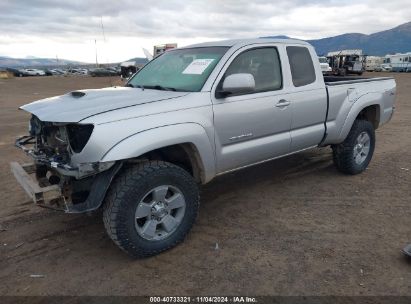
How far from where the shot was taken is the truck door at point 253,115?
153 inches

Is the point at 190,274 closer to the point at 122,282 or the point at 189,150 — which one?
the point at 122,282

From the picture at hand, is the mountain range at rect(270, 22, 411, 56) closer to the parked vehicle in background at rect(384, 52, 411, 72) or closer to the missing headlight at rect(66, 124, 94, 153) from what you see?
the parked vehicle in background at rect(384, 52, 411, 72)

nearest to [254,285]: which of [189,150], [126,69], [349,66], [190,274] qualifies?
[190,274]

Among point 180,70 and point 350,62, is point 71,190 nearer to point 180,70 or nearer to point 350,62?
point 180,70

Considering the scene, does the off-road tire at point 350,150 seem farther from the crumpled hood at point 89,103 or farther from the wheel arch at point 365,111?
the crumpled hood at point 89,103

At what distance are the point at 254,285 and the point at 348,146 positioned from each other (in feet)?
10.1

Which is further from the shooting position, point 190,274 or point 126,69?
point 126,69

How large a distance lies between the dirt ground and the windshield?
1.48 meters

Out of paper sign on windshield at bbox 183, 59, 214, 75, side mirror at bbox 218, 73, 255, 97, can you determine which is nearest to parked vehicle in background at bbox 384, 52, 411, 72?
paper sign on windshield at bbox 183, 59, 214, 75

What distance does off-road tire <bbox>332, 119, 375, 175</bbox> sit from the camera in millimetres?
5500

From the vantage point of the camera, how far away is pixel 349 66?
38250 mm

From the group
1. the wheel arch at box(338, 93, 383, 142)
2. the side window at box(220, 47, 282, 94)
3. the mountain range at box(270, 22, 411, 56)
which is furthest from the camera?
the mountain range at box(270, 22, 411, 56)

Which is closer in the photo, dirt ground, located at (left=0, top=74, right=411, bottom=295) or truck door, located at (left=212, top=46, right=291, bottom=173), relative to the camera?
dirt ground, located at (left=0, top=74, right=411, bottom=295)

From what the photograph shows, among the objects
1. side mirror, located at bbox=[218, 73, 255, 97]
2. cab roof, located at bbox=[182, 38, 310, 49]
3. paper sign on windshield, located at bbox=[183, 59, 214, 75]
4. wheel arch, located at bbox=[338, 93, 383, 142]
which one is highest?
cab roof, located at bbox=[182, 38, 310, 49]
